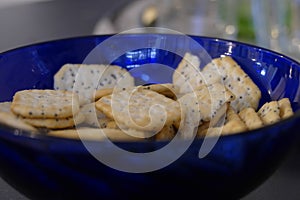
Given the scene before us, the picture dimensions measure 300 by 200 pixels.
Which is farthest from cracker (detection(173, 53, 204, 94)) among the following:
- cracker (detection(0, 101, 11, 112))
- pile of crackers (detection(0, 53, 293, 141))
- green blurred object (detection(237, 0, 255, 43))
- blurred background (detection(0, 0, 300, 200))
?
green blurred object (detection(237, 0, 255, 43))

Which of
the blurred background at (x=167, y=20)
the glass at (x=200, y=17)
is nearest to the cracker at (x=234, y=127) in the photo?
the blurred background at (x=167, y=20)

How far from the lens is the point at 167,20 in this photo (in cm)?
149

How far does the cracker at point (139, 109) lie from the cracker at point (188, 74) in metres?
0.09

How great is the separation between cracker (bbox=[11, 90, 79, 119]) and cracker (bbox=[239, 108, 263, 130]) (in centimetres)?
18

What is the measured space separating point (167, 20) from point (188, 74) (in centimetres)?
80

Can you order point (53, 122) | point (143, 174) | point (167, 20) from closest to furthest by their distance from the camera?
point (143, 174) < point (53, 122) < point (167, 20)

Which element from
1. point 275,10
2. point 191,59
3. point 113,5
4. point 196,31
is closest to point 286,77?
point 191,59

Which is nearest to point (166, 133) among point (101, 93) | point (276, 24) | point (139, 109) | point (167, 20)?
point (139, 109)

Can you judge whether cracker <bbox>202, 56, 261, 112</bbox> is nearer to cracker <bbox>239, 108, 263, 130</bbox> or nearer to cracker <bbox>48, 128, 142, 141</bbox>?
cracker <bbox>239, 108, 263, 130</bbox>

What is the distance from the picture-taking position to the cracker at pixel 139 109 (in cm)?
52

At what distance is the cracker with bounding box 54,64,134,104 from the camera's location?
70cm

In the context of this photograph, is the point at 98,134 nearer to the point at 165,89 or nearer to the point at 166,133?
the point at 166,133

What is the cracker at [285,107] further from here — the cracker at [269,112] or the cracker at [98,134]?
the cracker at [98,134]

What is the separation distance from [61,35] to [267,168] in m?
0.90
